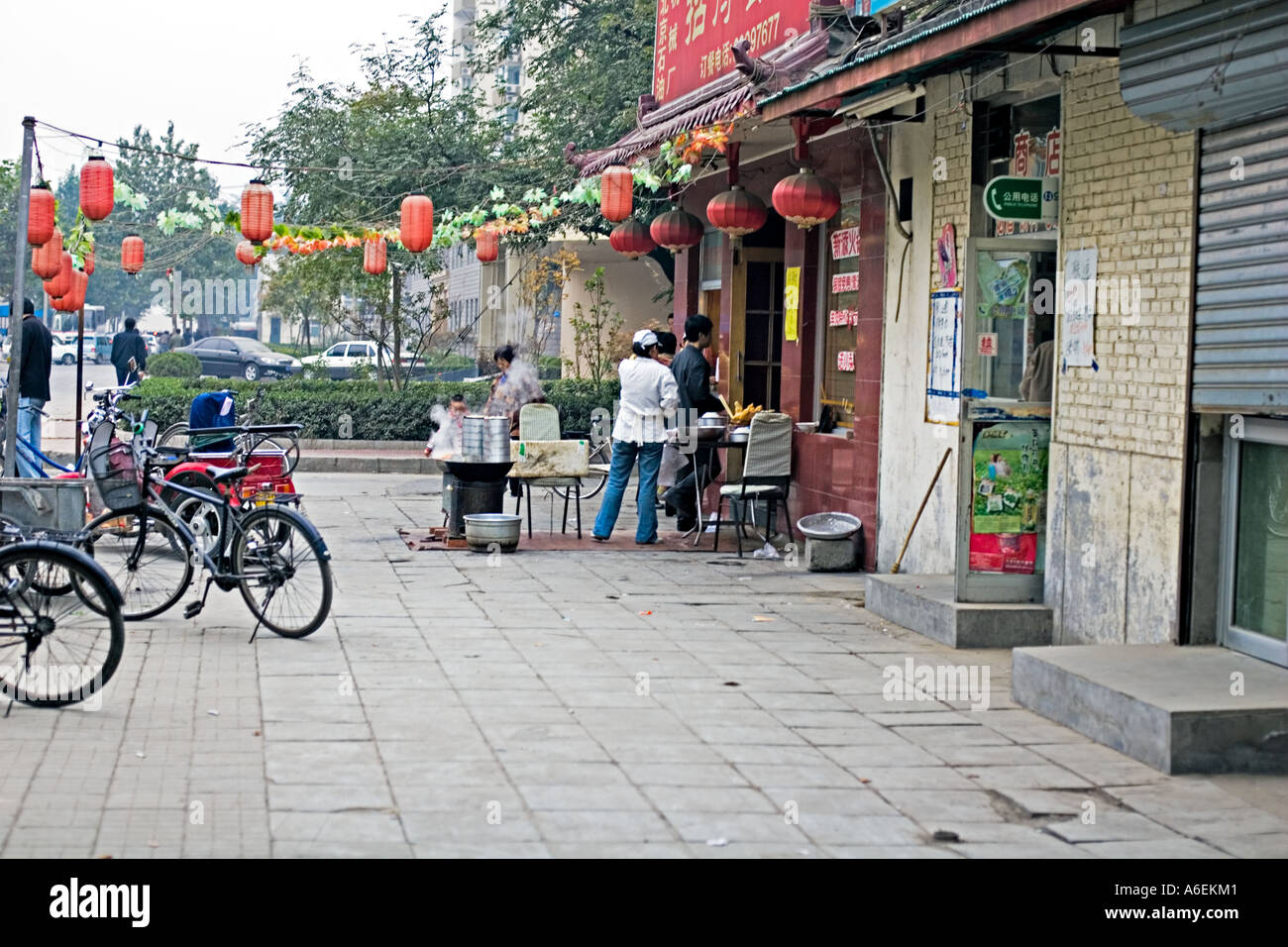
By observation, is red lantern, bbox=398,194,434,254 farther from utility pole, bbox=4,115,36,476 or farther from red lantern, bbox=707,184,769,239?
utility pole, bbox=4,115,36,476

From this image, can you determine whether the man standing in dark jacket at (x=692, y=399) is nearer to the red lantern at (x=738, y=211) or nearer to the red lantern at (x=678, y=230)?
the red lantern at (x=738, y=211)

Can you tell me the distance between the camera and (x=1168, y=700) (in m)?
6.50

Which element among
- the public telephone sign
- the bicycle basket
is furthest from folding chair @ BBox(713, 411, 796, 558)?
the bicycle basket

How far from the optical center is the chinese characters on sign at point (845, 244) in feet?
41.9

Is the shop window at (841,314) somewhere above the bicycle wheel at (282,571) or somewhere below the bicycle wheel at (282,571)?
above

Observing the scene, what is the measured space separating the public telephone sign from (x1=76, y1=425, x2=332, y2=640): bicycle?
14.1 feet

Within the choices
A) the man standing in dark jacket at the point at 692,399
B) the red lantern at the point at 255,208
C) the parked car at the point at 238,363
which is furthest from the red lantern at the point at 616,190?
the parked car at the point at 238,363

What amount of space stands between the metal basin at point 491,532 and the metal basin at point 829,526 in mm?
2299

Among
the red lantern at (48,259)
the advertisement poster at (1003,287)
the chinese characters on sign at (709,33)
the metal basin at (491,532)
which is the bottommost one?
the metal basin at (491,532)

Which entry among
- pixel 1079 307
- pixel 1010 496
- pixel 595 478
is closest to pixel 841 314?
pixel 1010 496

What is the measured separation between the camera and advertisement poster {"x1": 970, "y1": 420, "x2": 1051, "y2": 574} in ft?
29.8

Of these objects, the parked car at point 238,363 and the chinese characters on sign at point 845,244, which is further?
the parked car at point 238,363
